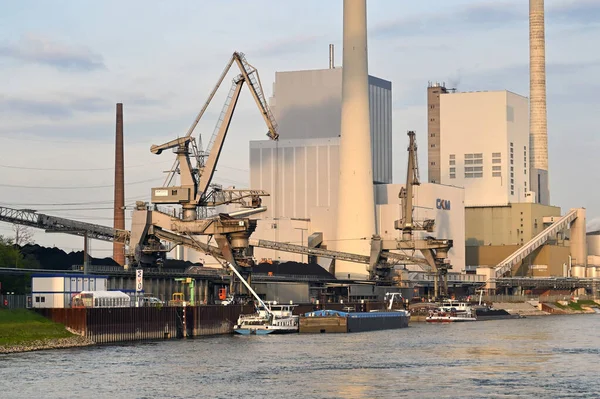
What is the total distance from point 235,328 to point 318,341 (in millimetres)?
13434

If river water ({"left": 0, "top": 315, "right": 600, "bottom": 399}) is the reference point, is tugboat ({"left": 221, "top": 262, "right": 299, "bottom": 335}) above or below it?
above

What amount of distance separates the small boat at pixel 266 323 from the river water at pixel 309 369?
383 inches

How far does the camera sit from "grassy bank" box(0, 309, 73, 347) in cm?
8100

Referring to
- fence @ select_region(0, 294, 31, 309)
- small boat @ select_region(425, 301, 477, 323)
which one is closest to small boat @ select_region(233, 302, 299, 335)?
fence @ select_region(0, 294, 31, 309)

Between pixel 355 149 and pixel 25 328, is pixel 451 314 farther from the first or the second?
pixel 25 328

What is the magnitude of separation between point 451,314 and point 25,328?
80.9 m

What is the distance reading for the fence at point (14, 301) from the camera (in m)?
88.9

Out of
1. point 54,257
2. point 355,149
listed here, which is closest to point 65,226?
point 54,257

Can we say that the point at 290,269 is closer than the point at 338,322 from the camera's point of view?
No

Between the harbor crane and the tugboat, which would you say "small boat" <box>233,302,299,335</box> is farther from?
the harbor crane

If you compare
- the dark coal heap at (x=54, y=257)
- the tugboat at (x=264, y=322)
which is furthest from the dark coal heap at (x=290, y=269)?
the tugboat at (x=264, y=322)

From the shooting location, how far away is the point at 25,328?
83.6 m

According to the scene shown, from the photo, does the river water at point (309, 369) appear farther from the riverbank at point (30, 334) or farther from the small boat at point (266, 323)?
the small boat at point (266, 323)

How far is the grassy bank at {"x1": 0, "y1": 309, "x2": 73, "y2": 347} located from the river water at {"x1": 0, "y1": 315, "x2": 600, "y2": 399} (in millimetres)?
2927
